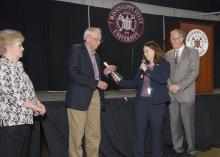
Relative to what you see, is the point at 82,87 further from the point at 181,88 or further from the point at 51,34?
the point at 51,34

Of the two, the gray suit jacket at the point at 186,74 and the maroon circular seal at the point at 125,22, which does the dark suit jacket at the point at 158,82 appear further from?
the maroon circular seal at the point at 125,22

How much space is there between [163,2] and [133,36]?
1231 mm

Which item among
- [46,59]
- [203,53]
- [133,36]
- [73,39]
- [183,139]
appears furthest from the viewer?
[133,36]

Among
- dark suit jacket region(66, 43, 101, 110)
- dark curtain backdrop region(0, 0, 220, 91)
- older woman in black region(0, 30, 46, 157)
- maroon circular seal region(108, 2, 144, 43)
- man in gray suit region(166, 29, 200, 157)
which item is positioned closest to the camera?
older woman in black region(0, 30, 46, 157)

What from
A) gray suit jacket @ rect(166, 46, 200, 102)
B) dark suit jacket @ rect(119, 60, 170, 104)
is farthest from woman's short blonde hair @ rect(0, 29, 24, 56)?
gray suit jacket @ rect(166, 46, 200, 102)

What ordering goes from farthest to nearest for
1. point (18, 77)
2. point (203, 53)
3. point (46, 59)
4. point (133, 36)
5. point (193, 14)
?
point (193, 14) → point (133, 36) → point (46, 59) → point (203, 53) → point (18, 77)

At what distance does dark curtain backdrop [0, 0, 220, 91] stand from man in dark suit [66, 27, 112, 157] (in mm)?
2766

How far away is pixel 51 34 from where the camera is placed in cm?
636

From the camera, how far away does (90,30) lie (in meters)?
3.19

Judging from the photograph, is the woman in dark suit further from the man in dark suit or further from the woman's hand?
the woman's hand

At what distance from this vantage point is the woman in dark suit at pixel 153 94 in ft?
11.1

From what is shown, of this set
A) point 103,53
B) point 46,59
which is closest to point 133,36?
point 103,53

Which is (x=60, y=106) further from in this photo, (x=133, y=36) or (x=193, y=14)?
(x=193, y=14)

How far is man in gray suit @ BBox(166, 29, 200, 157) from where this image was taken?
12.8 ft
